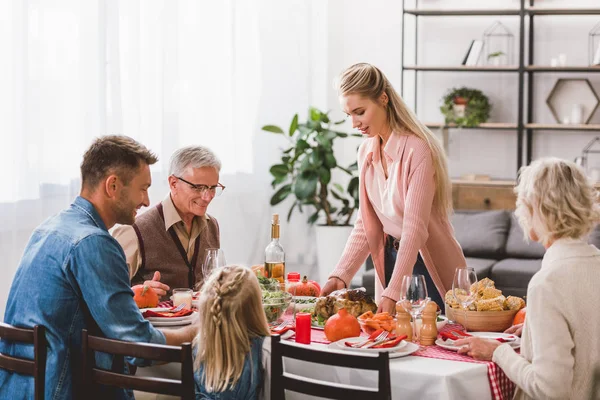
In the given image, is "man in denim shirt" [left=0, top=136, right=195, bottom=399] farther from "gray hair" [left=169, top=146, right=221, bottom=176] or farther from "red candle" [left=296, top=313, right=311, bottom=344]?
"gray hair" [left=169, top=146, right=221, bottom=176]

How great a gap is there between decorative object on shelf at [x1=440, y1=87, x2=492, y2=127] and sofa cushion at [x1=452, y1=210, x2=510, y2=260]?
75cm

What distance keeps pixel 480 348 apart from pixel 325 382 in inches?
17.0

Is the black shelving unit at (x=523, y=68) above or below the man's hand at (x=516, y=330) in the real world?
above

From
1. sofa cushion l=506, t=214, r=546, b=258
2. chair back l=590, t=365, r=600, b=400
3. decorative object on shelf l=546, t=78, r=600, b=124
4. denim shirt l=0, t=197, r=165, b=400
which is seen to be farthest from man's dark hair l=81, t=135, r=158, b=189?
decorative object on shelf l=546, t=78, r=600, b=124

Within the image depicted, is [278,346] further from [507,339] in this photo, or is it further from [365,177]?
[365,177]

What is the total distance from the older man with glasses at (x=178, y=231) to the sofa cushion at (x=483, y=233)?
280 cm

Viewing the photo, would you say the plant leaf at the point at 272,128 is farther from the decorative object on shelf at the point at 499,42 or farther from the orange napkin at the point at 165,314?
the orange napkin at the point at 165,314

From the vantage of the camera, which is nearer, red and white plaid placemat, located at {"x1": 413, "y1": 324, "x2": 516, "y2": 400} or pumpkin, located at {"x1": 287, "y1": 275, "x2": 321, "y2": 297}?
red and white plaid placemat, located at {"x1": 413, "y1": 324, "x2": 516, "y2": 400}

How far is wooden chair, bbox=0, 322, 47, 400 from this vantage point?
204cm

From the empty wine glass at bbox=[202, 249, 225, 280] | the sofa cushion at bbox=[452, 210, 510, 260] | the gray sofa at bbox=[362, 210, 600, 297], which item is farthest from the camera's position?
the sofa cushion at bbox=[452, 210, 510, 260]

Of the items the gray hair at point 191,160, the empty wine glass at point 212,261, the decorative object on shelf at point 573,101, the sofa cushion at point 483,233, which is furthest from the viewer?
the decorative object on shelf at point 573,101

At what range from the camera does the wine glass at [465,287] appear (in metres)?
2.37

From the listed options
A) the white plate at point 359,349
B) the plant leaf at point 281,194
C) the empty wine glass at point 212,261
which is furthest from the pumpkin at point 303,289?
the plant leaf at point 281,194

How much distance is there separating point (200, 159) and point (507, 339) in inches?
52.5
